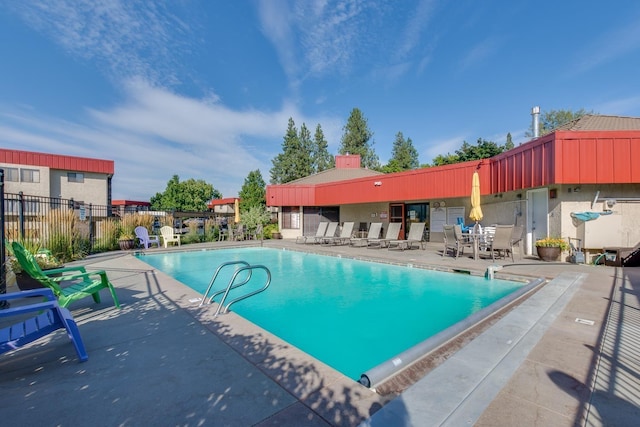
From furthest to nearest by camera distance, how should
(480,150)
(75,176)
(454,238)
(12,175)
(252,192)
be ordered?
1. (252,192)
2. (480,150)
3. (75,176)
4. (12,175)
5. (454,238)

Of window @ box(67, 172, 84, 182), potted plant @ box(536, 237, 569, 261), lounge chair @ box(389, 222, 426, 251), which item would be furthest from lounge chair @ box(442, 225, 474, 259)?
window @ box(67, 172, 84, 182)

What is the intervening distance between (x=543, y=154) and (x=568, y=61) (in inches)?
476

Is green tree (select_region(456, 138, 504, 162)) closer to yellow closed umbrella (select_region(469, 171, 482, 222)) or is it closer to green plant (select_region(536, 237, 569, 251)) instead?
yellow closed umbrella (select_region(469, 171, 482, 222))

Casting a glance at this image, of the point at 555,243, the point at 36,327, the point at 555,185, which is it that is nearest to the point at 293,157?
the point at 555,185

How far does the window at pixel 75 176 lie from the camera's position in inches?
871

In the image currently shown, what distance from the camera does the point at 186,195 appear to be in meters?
46.4

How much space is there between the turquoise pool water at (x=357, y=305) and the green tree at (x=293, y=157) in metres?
31.2

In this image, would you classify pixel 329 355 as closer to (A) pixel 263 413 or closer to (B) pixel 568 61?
(A) pixel 263 413

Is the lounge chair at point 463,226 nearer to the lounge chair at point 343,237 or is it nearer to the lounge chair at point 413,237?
the lounge chair at point 413,237

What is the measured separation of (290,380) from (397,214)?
14.8 m

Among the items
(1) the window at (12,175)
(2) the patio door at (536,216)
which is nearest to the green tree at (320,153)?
(1) the window at (12,175)

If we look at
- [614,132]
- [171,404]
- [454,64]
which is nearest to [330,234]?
[614,132]

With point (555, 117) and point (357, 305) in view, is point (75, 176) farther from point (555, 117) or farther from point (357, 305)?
point (555, 117)

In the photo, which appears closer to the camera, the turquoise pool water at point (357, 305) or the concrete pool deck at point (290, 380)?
the concrete pool deck at point (290, 380)
